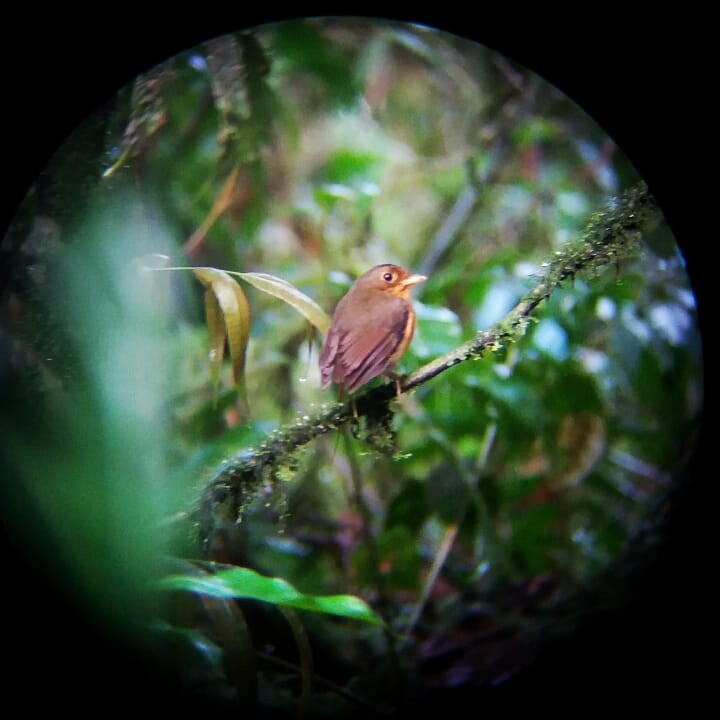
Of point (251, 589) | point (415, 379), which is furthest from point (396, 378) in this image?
point (251, 589)

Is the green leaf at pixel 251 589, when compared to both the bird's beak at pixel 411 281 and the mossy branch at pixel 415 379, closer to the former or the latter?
the mossy branch at pixel 415 379

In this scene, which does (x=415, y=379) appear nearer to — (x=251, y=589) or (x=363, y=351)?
(x=363, y=351)

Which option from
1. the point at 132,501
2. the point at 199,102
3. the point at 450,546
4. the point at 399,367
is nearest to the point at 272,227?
the point at 199,102

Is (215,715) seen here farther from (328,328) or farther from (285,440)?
(328,328)

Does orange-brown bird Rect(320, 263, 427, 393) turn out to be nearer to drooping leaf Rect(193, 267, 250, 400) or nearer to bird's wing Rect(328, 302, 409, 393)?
bird's wing Rect(328, 302, 409, 393)

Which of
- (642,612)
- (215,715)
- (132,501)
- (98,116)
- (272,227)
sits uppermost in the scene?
(98,116)

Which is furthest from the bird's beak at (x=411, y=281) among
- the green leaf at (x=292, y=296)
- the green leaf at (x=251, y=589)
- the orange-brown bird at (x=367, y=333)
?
the green leaf at (x=251, y=589)

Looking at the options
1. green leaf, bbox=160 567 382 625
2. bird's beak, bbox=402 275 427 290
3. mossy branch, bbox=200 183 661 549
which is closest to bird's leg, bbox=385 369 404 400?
mossy branch, bbox=200 183 661 549
